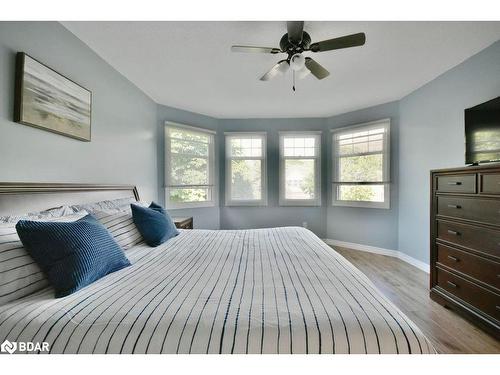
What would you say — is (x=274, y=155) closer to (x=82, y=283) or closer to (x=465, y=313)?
(x=465, y=313)

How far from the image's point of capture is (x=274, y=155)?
448 cm

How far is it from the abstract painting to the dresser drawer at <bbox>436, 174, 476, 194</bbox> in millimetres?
3303

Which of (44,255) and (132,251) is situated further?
(132,251)

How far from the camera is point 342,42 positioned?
176cm

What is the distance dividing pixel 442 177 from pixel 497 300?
3.37 feet

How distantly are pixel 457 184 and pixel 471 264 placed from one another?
2.15 ft

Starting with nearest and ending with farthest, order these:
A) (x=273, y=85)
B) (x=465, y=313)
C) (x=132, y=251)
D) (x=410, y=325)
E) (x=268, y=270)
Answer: (x=410, y=325) < (x=268, y=270) < (x=132, y=251) < (x=465, y=313) < (x=273, y=85)

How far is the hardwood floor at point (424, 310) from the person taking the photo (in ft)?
5.34

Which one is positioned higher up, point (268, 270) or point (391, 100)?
point (391, 100)

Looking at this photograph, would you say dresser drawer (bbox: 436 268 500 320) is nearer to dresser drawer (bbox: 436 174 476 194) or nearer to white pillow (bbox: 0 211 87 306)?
dresser drawer (bbox: 436 174 476 194)

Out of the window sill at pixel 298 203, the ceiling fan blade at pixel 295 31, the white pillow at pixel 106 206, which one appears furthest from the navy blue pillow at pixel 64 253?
the window sill at pixel 298 203

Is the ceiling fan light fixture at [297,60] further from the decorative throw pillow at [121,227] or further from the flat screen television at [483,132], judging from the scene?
the decorative throw pillow at [121,227]

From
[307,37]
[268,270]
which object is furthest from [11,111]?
[307,37]

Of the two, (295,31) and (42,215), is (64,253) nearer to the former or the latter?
(42,215)
